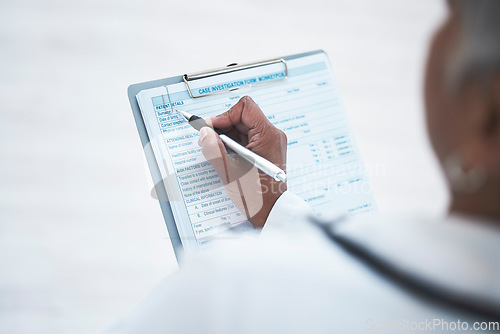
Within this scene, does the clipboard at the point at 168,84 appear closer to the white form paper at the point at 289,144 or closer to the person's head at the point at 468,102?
the white form paper at the point at 289,144

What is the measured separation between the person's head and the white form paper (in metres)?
0.42

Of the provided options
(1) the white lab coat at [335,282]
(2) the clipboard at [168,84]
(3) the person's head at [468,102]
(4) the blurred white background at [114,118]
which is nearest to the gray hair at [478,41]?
(3) the person's head at [468,102]

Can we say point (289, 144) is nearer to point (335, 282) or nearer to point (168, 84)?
point (168, 84)

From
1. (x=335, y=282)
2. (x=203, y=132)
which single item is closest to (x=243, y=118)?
(x=203, y=132)

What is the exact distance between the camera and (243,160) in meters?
0.72

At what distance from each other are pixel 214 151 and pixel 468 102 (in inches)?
17.5

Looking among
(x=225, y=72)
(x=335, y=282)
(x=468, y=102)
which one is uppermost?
(x=225, y=72)

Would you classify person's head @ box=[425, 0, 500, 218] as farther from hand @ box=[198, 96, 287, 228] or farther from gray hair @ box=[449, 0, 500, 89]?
hand @ box=[198, 96, 287, 228]

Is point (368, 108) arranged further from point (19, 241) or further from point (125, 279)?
point (19, 241)

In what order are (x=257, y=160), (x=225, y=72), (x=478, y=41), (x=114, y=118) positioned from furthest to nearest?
(x=114, y=118), (x=225, y=72), (x=257, y=160), (x=478, y=41)

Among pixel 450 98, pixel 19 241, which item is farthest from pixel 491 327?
pixel 19 241

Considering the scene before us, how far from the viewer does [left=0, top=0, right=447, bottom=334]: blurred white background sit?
1.19m

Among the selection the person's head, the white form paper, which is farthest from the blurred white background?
the person's head

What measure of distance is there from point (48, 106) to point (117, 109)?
22cm
